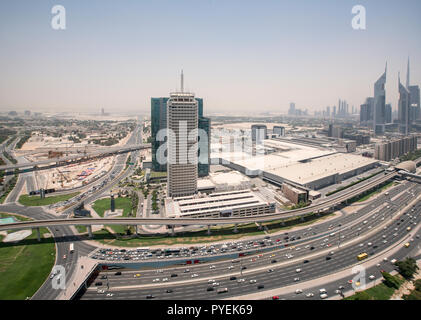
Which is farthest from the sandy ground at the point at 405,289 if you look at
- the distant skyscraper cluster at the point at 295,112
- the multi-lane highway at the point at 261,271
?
the distant skyscraper cluster at the point at 295,112

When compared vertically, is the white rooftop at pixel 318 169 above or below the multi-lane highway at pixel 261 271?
above

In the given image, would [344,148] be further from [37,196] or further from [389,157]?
[37,196]

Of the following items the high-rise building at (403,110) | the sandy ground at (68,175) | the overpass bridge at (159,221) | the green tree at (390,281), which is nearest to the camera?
the green tree at (390,281)

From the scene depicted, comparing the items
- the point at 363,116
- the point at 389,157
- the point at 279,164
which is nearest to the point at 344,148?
the point at 389,157

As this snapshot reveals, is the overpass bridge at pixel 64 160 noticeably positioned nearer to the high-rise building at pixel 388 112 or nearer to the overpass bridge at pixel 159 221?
the overpass bridge at pixel 159 221

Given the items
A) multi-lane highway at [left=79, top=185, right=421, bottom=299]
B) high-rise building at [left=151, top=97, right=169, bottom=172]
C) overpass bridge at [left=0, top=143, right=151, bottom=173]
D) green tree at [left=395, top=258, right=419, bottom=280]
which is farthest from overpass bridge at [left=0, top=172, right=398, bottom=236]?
overpass bridge at [left=0, top=143, right=151, bottom=173]

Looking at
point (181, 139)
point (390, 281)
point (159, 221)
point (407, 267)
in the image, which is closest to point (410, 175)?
point (407, 267)
